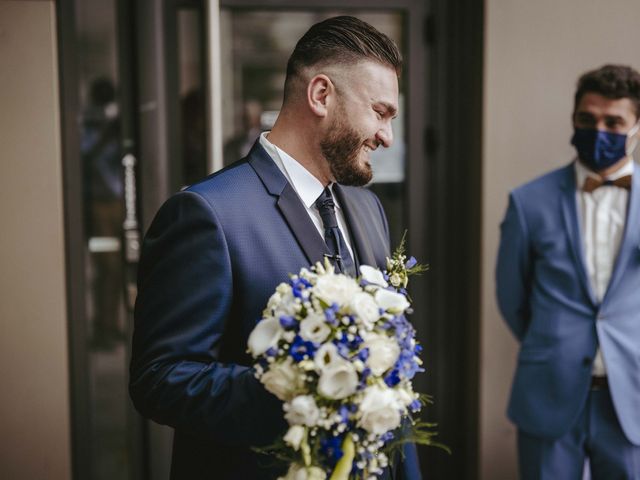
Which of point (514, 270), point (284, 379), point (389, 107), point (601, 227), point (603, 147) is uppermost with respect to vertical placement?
point (389, 107)

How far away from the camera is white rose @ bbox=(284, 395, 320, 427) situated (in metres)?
1.28

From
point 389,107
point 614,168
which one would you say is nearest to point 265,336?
point 389,107

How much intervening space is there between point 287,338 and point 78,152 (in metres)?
→ 2.46

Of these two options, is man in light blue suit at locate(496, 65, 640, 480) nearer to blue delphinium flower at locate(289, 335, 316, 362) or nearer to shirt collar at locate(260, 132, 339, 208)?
shirt collar at locate(260, 132, 339, 208)

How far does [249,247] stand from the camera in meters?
1.64

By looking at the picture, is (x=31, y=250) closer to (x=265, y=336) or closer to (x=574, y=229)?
(x=265, y=336)

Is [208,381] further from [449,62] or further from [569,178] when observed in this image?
[449,62]

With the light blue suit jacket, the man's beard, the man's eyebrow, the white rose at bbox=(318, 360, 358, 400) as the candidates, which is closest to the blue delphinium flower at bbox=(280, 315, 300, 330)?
the white rose at bbox=(318, 360, 358, 400)

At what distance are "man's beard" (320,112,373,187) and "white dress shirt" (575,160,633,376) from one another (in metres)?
1.38

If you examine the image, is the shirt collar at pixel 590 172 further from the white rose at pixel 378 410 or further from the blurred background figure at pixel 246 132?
the white rose at pixel 378 410

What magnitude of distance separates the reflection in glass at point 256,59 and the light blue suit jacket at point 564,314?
1081mm

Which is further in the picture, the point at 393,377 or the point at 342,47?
the point at 342,47

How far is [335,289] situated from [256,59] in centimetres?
255

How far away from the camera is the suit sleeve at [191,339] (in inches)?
59.6
